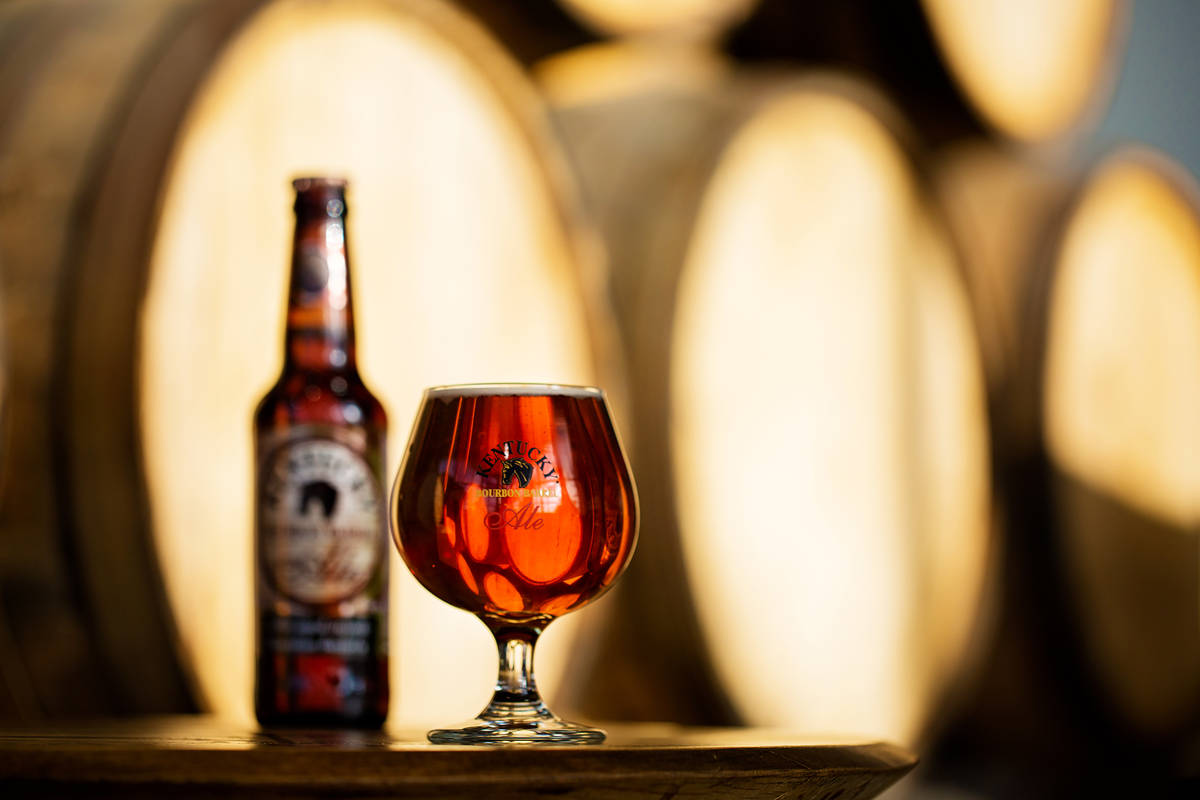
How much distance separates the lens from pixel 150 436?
109 cm

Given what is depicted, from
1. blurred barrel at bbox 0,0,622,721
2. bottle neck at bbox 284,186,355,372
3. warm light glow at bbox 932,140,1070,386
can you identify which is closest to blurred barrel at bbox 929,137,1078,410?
warm light glow at bbox 932,140,1070,386

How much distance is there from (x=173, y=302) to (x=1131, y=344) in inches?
81.2

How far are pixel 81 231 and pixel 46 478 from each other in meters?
0.16

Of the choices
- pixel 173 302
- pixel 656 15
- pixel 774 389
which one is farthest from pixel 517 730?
pixel 656 15

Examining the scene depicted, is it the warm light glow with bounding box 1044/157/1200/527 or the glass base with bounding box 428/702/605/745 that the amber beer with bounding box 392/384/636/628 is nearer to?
the glass base with bounding box 428/702/605/745

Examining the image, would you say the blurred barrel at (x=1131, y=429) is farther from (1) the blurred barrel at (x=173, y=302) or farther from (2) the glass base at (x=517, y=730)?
(2) the glass base at (x=517, y=730)

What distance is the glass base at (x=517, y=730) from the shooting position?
2.49 feet

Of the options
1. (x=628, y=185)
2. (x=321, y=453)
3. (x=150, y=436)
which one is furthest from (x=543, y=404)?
(x=628, y=185)

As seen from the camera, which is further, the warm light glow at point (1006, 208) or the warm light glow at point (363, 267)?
the warm light glow at point (1006, 208)

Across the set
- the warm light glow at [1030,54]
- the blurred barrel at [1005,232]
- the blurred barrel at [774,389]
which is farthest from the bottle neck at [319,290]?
the warm light glow at [1030,54]

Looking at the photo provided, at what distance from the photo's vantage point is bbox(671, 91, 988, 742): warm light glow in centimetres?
177

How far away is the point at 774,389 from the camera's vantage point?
188 centimetres

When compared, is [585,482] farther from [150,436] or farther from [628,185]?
[628,185]

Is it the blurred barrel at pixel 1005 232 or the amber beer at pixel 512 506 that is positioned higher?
the blurred barrel at pixel 1005 232
